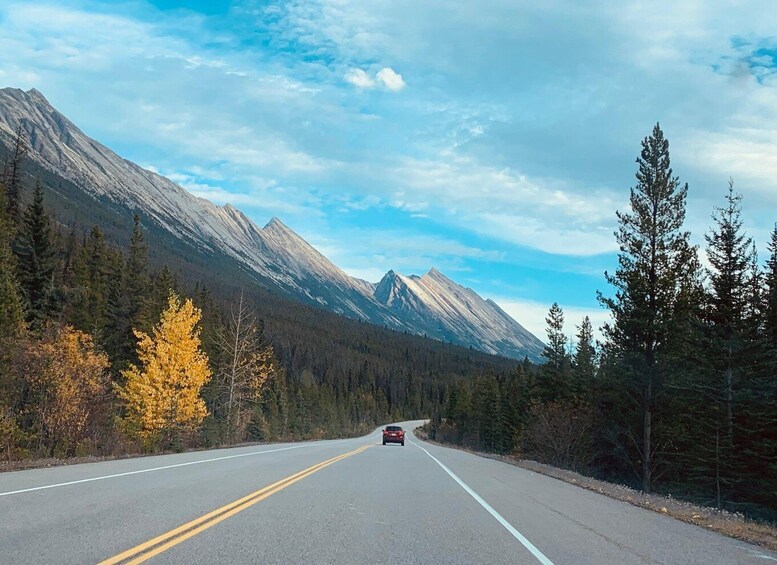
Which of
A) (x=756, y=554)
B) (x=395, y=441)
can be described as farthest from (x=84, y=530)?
(x=395, y=441)

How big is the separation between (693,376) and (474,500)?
1865cm

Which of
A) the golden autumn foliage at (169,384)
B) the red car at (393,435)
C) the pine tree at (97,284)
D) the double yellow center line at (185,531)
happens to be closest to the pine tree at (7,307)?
the golden autumn foliage at (169,384)

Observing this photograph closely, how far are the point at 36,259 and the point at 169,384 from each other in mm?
17821

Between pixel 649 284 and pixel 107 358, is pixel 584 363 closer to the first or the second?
pixel 649 284

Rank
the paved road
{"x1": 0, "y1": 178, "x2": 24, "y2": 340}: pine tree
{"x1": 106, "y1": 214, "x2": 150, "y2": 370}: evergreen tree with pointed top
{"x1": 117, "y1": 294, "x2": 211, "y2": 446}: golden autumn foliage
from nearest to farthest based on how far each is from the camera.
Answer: the paved road, {"x1": 0, "y1": 178, "x2": 24, "y2": 340}: pine tree, {"x1": 117, "y1": 294, "x2": 211, "y2": 446}: golden autumn foliage, {"x1": 106, "y1": 214, "x2": 150, "y2": 370}: evergreen tree with pointed top

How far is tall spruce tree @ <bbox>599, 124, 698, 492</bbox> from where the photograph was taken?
27.0 meters

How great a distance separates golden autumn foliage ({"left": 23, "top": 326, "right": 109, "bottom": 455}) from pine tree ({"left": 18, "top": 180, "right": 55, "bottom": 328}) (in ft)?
59.2

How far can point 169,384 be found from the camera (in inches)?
1315

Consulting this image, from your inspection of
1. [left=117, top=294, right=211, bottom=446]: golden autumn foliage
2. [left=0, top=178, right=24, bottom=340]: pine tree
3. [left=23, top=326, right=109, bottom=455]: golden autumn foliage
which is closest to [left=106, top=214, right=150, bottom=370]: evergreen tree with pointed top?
[left=117, top=294, right=211, bottom=446]: golden autumn foliage

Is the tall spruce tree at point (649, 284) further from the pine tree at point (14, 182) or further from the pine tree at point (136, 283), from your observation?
the pine tree at point (14, 182)

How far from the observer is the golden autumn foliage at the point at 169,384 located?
3216 cm

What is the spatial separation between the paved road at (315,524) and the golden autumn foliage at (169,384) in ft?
63.2

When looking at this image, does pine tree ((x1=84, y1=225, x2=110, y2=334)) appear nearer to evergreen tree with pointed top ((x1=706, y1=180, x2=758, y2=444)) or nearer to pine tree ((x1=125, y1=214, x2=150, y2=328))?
pine tree ((x1=125, y1=214, x2=150, y2=328))

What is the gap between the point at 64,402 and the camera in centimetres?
2411
